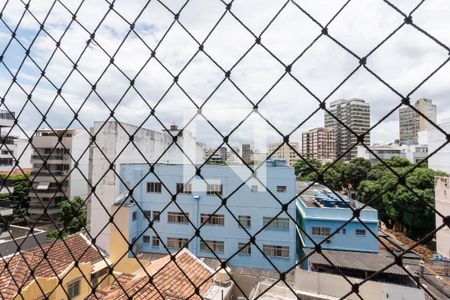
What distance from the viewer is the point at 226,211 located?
6.77 metres

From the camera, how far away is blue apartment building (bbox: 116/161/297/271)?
21.9 ft

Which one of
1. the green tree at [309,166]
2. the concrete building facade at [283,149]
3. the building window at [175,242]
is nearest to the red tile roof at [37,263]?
the concrete building facade at [283,149]

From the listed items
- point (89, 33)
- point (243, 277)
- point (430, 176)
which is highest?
point (89, 33)

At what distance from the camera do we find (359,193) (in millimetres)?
11109

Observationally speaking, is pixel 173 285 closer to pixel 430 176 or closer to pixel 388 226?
pixel 430 176

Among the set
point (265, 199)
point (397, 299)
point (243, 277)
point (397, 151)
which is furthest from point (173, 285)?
point (397, 151)

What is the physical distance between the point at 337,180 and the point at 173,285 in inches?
397

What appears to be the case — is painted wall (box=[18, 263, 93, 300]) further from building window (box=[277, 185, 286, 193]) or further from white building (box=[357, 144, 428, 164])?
white building (box=[357, 144, 428, 164])

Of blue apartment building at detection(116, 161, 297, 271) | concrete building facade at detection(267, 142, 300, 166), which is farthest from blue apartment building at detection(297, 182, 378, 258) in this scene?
concrete building facade at detection(267, 142, 300, 166)

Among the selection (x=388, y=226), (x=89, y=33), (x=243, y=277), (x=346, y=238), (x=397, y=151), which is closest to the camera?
(x=89, y=33)

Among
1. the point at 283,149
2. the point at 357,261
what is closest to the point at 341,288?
the point at 357,261

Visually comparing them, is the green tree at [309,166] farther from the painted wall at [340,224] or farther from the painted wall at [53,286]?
the painted wall at [53,286]

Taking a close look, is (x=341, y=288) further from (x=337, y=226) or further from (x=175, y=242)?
(x=175, y=242)

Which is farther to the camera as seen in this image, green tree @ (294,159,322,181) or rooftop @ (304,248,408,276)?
rooftop @ (304,248,408,276)
